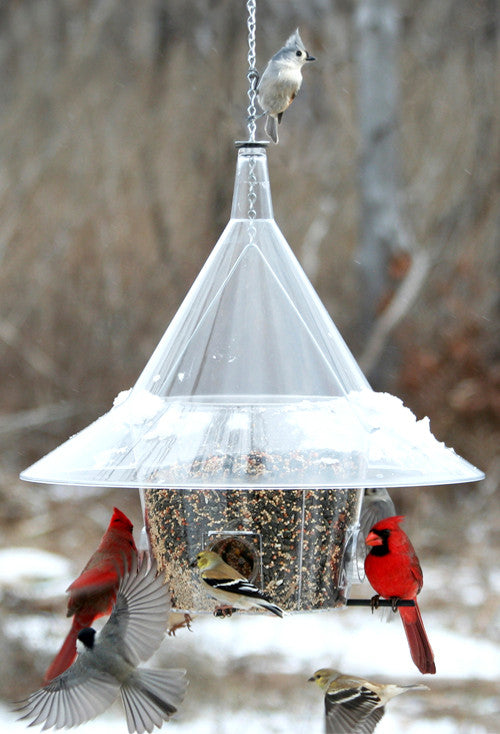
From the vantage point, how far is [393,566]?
3586 millimetres

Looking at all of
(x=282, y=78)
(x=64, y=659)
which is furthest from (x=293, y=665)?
(x=282, y=78)

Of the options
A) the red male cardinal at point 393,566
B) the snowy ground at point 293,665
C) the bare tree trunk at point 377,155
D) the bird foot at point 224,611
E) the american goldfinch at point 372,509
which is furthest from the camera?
the bare tree trunk at point 377,155

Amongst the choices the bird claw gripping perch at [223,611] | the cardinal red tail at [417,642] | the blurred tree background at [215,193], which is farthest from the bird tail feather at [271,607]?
the blurred tree background at [215,193]

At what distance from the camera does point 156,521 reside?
3.61 metres

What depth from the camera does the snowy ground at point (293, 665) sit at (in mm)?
7344

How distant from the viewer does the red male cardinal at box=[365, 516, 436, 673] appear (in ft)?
11.8

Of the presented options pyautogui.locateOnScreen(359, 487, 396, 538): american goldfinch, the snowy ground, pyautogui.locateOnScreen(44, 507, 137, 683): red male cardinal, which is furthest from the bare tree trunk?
pyautogui.locateOnScreen(44, 507, 137, 683): red male cardinal

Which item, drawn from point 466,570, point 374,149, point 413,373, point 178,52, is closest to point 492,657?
point 466,570

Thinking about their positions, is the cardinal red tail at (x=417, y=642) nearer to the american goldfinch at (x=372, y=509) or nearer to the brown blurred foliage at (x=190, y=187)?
the american goldfinch at (x=372, y=509)

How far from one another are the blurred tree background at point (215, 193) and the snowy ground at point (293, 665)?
1.71 meters

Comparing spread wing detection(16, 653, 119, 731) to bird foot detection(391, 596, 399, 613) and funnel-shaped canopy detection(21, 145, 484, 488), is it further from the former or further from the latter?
bird foot detection(391, 596, 399, 613)

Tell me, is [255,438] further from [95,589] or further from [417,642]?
[417,642]

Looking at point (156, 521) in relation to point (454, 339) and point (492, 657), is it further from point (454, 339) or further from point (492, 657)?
point (454, 339)

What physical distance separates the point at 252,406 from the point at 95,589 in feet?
2.42
